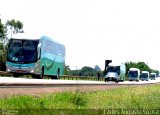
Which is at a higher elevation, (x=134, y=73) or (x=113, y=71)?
(x=134, y=73)

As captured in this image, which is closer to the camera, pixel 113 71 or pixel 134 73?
pixel 113 71

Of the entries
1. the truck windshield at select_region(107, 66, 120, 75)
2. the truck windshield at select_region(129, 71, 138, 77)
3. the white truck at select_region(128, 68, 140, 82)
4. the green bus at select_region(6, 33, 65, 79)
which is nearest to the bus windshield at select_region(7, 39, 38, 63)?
the green bus at select_region(6, 33, 65, 79)

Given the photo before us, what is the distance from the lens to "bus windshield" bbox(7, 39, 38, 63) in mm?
37703

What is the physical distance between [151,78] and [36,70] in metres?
99.7

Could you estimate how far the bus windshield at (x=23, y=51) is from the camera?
124 ft

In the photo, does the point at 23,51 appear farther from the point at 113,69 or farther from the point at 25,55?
the point at 113,69

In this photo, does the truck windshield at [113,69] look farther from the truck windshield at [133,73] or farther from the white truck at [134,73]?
the truck windshield at [133,73]

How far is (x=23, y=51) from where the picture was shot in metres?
37.9

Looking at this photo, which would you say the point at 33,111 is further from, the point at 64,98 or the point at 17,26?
the point at 17,26

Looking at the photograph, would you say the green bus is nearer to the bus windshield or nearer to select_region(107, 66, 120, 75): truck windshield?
the bus windshield

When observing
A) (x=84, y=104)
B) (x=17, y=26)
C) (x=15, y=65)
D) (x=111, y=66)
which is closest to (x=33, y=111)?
(x=84, y=104)

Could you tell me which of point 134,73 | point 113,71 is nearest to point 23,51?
point 113,71

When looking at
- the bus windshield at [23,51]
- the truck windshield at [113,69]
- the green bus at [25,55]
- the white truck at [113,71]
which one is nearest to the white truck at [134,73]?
the white truck at [113,71]

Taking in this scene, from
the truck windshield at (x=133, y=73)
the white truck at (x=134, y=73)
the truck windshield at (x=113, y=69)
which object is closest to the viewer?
the truck windshield at (x=113, y=69)
